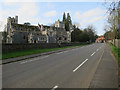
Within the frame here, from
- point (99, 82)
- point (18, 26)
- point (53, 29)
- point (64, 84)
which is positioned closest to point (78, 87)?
point (64, 84)

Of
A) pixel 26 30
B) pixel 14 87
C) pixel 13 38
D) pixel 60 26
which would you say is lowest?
pixel 14 87

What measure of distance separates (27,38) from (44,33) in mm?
10797

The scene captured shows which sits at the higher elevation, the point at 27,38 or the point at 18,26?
the point at 18,26

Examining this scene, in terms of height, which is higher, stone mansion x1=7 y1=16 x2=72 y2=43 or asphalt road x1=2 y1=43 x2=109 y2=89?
stone mansion x1=7 y1=16 x2=72 y2=43

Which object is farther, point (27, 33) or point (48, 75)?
point (27, 33)

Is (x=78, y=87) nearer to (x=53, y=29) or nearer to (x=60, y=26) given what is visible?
(x=53, y=29)

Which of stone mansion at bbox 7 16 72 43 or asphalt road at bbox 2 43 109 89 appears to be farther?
stone mansion at bbox 7 16 72 43

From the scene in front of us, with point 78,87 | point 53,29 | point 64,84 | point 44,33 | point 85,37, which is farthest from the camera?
point 85,37

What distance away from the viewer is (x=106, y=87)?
14.8ft

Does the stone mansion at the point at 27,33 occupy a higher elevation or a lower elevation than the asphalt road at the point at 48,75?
higher

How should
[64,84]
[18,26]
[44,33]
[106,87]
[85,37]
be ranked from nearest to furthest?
[106,87] < [64,84] < [18,26] < [44,33] < [85,37]

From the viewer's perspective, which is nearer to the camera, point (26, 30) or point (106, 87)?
point (106, 87)

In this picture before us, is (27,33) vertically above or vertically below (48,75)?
above

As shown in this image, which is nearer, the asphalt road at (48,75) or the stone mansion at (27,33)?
the asphalt road at (48,75)
